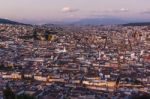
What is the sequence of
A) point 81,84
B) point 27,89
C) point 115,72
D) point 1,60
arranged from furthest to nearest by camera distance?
point 1,60, point 115,72, point 81,84, point 27,89

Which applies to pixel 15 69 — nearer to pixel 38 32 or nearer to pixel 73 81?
pixel 73 81

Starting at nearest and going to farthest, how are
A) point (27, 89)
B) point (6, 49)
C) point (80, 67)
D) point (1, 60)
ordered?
point (27, 89) → point (80, 67) → point (1, 60) → point (6, 49)

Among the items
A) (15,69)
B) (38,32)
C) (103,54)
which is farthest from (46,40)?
(15,69)

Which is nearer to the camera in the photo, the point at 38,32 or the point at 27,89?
the point at 27,89

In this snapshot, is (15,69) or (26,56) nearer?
(15,69)

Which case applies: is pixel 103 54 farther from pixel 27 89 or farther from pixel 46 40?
pixel 27 89

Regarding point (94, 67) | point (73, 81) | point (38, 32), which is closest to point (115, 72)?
point (94, 67)

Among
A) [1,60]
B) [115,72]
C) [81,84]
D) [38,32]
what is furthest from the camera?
[38,32]

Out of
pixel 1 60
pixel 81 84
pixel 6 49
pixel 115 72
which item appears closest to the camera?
pixel 81 84

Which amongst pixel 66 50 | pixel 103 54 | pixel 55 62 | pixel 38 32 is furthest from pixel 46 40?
pixel 55 62
